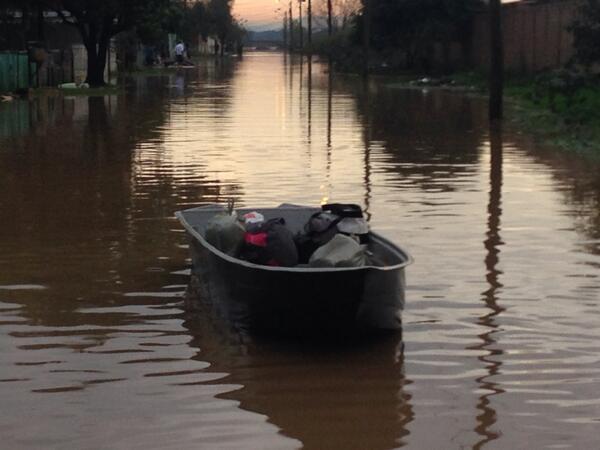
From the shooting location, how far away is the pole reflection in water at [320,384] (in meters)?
6.78

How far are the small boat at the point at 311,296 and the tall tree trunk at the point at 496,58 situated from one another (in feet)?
66.2

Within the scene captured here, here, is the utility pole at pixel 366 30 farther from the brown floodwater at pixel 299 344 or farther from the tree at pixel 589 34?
the brown floodwater at pixel 299 344

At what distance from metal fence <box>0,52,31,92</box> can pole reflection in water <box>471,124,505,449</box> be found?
93.4 feet

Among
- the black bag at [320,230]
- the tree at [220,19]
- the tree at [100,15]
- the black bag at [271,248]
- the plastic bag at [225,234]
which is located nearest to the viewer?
the black bag at [271,248]

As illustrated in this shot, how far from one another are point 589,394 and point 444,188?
10049mm

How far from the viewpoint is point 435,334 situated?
886 cm

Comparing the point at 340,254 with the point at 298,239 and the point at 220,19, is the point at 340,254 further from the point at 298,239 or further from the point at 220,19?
the point at 220,19

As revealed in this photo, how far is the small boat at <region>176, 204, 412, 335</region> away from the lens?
7.92m

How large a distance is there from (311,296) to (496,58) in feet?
72.4

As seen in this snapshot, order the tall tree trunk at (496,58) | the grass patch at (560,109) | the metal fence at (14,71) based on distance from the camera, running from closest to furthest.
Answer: the grass patch at (560,109) < the tall tree trunk at (496,58) < the metal fence at (14,71)

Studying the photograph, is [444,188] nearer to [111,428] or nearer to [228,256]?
[228,256]

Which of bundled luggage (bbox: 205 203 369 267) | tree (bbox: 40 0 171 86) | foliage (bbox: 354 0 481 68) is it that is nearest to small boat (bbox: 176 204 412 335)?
bundled luggage (bbox: 205 203 369 267)

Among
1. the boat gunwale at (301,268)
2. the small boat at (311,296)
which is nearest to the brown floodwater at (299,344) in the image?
the small boat at (311,296)

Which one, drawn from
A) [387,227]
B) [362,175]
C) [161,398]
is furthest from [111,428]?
[362,175]
